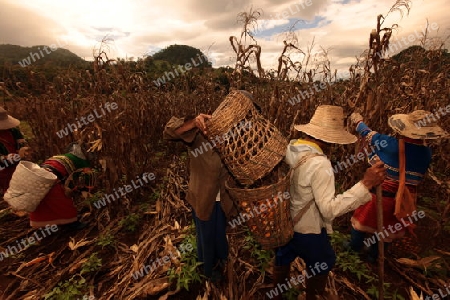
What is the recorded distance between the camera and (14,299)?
2568mm

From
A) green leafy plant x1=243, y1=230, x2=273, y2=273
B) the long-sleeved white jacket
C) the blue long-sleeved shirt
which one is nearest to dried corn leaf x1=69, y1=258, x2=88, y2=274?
green leafy plant x1=243, y1=230, x2=273, y2=273

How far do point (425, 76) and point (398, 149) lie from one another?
9.97ft

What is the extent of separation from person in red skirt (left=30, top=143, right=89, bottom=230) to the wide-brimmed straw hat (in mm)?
3754

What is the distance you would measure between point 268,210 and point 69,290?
7.70 feet

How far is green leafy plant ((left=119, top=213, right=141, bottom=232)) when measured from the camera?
11.3 ft

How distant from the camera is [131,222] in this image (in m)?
3.56

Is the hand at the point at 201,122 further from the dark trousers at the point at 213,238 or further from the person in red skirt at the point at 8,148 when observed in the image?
the person in red skirt at the point at 8,148

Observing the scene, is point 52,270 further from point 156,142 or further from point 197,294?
point 156,142

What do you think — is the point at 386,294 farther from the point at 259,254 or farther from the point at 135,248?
the point at 135,248

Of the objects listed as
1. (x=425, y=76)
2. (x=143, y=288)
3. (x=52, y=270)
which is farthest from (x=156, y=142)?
(x=425, y=76)

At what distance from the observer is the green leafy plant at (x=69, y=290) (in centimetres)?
245

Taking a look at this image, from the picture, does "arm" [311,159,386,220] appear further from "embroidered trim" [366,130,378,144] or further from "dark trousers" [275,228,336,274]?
"embroidered trim" [366,130,378,144]

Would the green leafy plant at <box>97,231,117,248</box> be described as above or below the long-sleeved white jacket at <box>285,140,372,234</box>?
below

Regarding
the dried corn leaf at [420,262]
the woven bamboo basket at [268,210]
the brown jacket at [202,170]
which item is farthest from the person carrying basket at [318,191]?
the dried corn leaf at [420,262]
